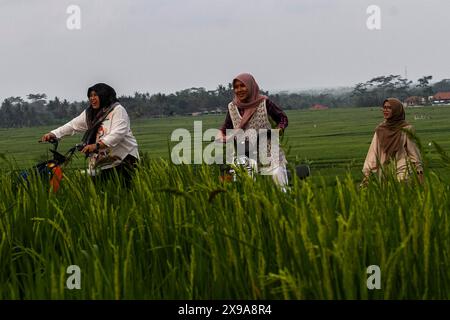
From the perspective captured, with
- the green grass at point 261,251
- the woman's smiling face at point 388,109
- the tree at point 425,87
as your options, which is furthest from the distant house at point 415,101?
Result: the green grass at point 261,251

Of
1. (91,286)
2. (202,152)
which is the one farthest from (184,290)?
(202,152)

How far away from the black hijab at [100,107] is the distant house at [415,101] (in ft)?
319

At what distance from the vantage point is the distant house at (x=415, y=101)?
10212 cm

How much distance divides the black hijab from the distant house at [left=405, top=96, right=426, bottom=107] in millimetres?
97368

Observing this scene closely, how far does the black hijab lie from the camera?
6336 millimetres

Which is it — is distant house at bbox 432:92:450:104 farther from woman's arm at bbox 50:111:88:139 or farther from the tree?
woman's arm at bbox 50:111:88:139

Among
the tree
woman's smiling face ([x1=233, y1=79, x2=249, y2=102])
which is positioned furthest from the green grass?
the tree

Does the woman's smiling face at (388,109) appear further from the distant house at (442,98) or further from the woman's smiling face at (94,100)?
the distant house at (442,98)

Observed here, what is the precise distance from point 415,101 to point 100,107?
99501 mm

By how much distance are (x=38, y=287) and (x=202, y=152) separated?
2.42m

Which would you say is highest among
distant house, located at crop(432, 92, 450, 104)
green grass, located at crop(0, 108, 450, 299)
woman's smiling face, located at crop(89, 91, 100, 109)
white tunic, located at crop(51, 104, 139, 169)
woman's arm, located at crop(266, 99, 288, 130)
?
woman's smiling face, located at crop(89, 91, 100, 109)

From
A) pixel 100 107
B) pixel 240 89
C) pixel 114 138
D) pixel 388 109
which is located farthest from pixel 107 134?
pixel 388 109
